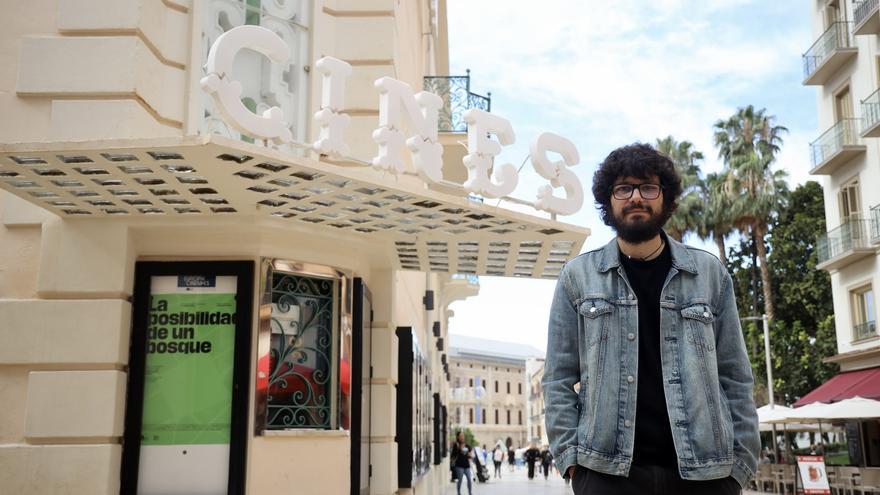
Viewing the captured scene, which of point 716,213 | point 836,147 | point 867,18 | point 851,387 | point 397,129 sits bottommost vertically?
point 851,387

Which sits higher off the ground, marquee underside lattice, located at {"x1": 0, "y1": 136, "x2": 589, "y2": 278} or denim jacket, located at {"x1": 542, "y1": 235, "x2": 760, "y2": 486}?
marquee underside lattice, located at {"x1": 0, "y1": 136, "x2": 589, "y2": 278}

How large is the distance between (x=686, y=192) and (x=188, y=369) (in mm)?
40755

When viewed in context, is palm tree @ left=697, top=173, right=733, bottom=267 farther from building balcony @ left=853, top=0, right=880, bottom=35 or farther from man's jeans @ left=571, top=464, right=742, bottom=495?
man's jeans @ left=571, top=464, right=742, bottom=495

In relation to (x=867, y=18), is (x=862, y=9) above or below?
above

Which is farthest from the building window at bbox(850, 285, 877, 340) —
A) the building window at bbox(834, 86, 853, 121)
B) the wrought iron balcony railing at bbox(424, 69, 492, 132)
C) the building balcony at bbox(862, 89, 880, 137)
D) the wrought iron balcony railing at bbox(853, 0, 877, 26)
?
the wrought iron balcony railing at bbox(424, 69, 492, 132)

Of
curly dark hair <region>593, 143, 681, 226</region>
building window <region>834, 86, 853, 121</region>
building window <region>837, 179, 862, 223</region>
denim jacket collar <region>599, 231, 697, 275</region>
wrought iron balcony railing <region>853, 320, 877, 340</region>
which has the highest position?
building window <region>834, 86, 853, 121</region>

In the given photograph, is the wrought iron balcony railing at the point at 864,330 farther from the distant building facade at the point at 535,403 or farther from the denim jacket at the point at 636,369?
the distant building facade at the point at 535,403

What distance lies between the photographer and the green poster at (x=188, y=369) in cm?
838

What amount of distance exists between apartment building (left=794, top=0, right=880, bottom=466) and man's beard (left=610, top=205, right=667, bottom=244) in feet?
82.0

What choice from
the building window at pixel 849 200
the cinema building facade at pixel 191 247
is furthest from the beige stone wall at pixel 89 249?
the building window at pixel 849 200

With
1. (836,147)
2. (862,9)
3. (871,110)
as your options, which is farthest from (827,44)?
(871,110)

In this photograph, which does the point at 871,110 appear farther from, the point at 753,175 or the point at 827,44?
the point at 753,175

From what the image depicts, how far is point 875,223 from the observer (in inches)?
1065

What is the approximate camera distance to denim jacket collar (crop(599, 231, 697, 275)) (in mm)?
3234
